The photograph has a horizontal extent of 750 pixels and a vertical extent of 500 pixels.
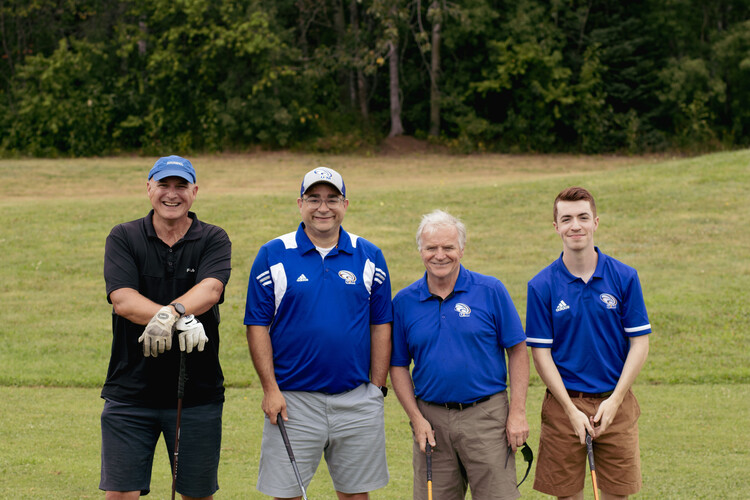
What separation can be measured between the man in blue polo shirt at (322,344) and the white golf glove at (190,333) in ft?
1.01

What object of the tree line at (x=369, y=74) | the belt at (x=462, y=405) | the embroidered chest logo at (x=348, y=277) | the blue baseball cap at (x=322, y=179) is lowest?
the belt at (x=462, y=405)

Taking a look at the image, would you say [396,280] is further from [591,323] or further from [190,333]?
[190,333]

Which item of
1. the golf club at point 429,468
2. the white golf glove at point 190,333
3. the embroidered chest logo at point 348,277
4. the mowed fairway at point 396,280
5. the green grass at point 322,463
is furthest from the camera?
the mowed fairway at point 396,280

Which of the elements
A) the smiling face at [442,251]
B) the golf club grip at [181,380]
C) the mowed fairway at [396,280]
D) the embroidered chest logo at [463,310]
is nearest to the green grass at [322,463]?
the mowed fairway at [396,280]

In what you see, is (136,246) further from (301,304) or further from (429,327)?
(429,327)

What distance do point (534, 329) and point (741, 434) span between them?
12.5ft

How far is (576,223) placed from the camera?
4.65m

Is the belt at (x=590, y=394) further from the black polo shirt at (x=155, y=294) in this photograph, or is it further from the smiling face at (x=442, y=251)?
the black polo shirt at (x=155, y=294)

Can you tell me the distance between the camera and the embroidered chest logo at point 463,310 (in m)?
4.56

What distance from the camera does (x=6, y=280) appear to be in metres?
14.9

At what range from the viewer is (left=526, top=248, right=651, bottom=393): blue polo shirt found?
4.65 m

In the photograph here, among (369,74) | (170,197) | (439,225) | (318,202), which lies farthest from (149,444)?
(369,74)

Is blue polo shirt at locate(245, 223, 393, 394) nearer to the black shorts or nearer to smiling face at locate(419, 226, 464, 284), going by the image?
smiling face at locate(419, 226, 464, 284)

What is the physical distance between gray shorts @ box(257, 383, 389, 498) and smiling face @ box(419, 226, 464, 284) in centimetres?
71
